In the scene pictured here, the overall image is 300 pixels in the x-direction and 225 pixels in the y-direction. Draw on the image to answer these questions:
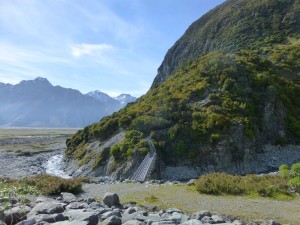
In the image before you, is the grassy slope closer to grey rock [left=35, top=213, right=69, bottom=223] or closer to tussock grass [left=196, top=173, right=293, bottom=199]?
tussock grass [left=196, top=173, right=293, bottom=199]

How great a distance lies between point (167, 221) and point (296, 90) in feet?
156

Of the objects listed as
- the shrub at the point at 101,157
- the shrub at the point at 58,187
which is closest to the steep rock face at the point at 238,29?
the shrub at the point at 101,157

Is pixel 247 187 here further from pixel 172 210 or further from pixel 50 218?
pixel 50 218

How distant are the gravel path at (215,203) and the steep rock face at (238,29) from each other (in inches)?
2906

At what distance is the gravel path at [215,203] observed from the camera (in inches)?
669

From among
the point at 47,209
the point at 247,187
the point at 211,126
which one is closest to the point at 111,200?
the point at 47,209

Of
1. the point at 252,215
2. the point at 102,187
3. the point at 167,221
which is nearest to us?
the point at 167,221

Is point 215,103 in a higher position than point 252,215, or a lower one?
higher

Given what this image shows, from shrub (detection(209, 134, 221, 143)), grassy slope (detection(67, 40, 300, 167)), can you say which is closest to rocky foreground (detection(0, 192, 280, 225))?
grassy slope (detection(67, 40, 300, 167))

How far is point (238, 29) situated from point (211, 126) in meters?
72.3

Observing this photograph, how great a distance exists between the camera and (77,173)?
4191cm

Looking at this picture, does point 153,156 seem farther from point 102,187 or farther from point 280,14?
point 280,14

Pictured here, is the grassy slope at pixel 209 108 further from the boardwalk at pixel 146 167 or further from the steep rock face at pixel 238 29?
the steep rock face at pixel 238 29

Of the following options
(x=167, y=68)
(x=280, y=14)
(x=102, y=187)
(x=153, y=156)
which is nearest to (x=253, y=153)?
(x=153, y=156)
